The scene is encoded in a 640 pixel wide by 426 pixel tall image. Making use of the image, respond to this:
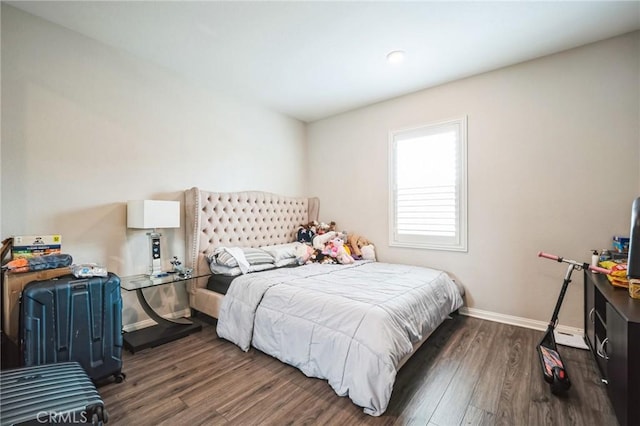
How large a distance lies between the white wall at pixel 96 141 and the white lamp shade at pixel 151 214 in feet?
0.58

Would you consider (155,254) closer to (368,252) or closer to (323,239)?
(323,239)

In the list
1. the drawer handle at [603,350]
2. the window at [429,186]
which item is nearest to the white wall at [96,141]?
the window at [429,186]

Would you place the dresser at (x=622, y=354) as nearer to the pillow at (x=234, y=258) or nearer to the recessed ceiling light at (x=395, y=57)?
the recessed ceiling light at (x=395, y=57)

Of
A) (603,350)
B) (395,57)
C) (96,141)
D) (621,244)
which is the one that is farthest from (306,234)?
(621,244)

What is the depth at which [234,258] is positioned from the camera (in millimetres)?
3039

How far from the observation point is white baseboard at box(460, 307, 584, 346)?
107 inches

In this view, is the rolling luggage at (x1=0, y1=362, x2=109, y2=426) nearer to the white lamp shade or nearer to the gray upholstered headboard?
the white lamp shade

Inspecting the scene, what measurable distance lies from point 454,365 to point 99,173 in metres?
3.56

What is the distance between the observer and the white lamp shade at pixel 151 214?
2590 millimetres

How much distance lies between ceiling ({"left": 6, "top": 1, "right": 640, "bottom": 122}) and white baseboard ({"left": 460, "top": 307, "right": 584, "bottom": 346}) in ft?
8.94

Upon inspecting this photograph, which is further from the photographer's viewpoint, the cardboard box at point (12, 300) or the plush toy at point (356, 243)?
the plush toy at point (356, 243)

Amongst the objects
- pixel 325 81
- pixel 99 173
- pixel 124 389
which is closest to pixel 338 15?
pixel 325 81

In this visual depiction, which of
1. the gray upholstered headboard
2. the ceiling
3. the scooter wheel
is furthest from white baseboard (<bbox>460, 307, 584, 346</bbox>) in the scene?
the ceiling

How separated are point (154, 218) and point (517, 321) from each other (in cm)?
385
